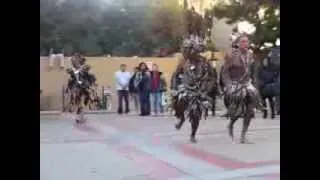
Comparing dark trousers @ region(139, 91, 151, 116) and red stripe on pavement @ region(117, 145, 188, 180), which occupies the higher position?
dark trousers @ region(139, 91, 151, 116)

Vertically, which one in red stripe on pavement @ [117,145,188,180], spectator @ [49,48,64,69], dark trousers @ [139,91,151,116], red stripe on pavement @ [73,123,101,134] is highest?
spectator @ [49,48,64,69]

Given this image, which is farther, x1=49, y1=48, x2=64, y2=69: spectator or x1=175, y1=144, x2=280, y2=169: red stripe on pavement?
x1=175, y1=144, x2=280, y2=169: red stripe on pavement

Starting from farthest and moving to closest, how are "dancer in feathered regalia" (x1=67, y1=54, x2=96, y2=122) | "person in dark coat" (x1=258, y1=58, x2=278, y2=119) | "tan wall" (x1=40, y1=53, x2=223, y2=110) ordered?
1. "person in dark coat" (x1=258, y1=58, x2=278, y2=119)
2. "dancer in feathered regalia" (x1=67, y1=54, x2=96, y2=122)
3. "tan wall" (x1=40, y1=53, x2=223, y2=110)

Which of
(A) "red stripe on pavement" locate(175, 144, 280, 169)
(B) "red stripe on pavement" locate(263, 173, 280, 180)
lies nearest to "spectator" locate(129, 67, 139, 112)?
(A) "red stripe on pavement" locate(175, 144, 280, 169)

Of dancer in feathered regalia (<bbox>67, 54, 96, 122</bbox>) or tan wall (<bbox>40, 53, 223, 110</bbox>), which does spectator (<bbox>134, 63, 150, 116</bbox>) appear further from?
dancer in feathered regalia (<bbox>67, 54, 96, 122</bbox>)

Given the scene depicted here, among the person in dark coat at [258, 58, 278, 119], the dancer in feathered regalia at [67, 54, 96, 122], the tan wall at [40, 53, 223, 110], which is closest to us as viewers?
the tan wall at [40, 53, 223, 110]

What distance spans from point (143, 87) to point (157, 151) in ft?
1.33

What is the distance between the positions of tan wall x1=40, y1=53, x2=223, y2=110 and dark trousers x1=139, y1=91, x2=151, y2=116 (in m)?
0.17

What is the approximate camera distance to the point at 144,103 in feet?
10.1

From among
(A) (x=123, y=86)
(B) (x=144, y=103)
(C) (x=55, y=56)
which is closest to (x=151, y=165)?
(B) (x=144, y=103)

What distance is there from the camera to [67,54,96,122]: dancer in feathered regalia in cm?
295
